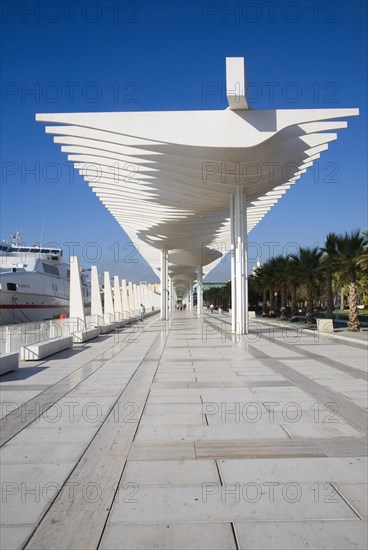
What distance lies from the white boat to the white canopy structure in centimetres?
1208

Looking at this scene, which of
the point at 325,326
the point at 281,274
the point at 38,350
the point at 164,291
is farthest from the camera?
the point at 164,291

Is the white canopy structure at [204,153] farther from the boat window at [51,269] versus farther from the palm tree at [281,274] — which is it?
the boat window at [51,269]

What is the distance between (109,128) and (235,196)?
769 centimetres

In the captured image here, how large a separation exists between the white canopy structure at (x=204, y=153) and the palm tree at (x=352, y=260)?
3.85 metres

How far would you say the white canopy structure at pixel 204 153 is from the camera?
16.0m

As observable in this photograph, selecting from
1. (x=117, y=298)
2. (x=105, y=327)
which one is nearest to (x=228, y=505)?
(x=105, y=327)

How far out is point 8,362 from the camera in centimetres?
1073

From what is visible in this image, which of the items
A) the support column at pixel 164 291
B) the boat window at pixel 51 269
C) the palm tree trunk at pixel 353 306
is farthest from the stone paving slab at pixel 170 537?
the boat window at pixel 51 269

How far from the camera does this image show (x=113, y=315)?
2792cm

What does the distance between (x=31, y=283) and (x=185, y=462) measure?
3584 cm

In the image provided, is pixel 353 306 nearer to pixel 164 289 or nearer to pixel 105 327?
pixel 105 327

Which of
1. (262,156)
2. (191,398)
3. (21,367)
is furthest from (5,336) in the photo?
(262,156)

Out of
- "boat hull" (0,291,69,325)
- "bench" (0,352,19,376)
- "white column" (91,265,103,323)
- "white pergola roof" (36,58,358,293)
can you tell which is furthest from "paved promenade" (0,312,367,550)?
"boat hull" (0,291,69,325)

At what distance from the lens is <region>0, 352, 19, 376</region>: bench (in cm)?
1040
